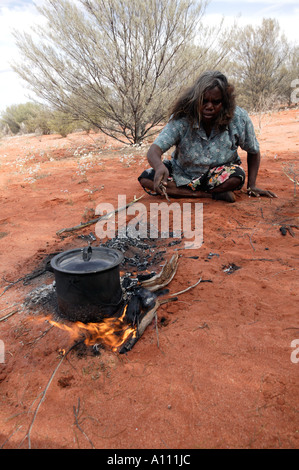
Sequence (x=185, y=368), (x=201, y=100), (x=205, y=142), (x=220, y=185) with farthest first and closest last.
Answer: (x=220, y=185) → (x=205, y=142) → (x=201, y=100) → (x=185, y=368)

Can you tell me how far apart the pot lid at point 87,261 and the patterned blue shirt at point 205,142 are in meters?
1.61

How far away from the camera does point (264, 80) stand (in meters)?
15.0

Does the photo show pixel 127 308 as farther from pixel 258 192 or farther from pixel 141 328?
pixel 258 192

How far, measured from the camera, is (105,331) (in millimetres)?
1818

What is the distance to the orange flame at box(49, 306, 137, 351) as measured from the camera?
68.7 inches

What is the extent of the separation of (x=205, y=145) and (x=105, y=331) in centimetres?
242

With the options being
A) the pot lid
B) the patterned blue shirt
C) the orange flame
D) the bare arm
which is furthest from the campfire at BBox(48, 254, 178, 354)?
the patterned blue shirt

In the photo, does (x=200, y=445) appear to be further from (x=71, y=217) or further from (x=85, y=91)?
(x=85, y=91)

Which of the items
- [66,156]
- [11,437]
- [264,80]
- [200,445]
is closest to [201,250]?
[200,445]

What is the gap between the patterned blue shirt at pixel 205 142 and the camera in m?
3.32

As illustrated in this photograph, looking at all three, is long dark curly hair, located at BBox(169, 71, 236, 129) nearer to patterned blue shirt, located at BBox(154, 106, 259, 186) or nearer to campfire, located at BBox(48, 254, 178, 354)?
patterned blue shirt, located at BBox(154, 106, 259, 186)

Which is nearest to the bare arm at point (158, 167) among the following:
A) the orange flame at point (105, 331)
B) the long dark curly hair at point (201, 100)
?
the long dark curly hair at point (201, 100)

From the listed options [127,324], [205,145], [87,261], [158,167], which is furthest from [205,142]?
[127,324]

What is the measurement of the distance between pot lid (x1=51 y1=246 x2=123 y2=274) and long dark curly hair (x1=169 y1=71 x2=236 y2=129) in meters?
1.88
